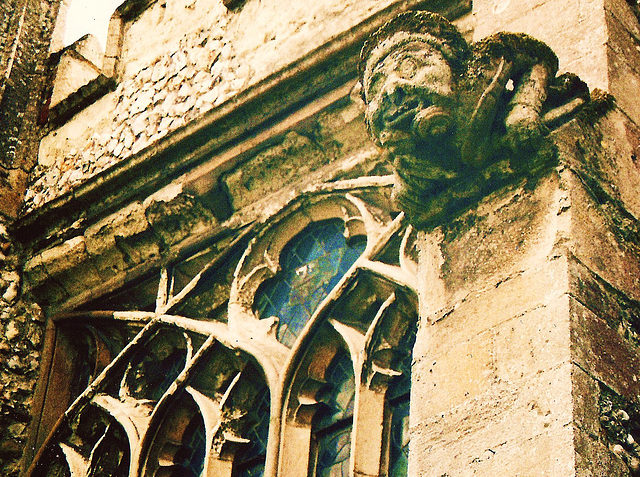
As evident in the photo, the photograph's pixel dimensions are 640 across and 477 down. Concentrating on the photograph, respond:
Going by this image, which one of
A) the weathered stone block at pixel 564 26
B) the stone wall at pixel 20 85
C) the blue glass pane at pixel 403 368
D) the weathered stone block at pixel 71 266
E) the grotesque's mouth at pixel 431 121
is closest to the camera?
the grotesque's mouth at pixel 431 121

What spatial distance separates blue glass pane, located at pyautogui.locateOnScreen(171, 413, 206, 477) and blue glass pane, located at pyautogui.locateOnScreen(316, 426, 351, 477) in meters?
0.74

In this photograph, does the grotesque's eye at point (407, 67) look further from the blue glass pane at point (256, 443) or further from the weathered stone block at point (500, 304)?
the blue glass pane at point (256, 443)

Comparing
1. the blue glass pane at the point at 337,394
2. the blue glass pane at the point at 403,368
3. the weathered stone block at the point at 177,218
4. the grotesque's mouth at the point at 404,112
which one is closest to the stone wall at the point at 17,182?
Answer: the weathered stone block at the point at 177,218

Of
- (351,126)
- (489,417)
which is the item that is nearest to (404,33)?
(489,417)

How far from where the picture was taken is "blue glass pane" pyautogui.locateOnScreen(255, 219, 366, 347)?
538 centimetres

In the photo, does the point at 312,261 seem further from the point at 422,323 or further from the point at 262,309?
the point at 422,323

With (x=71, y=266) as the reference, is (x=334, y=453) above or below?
below

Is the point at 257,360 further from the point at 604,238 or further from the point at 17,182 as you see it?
the point at 17,182

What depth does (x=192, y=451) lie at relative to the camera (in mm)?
5445

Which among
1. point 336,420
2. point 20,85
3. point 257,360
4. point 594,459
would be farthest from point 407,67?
point 20,85

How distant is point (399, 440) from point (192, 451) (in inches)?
48.4

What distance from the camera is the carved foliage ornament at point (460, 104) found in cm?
362

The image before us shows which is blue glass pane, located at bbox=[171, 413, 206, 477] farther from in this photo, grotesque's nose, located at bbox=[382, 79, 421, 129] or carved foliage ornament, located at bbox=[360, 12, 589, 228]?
grotesque's nose, located at bbox=[382, 79, 421, 129]

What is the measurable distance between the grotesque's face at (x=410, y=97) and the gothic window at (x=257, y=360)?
1.15m
